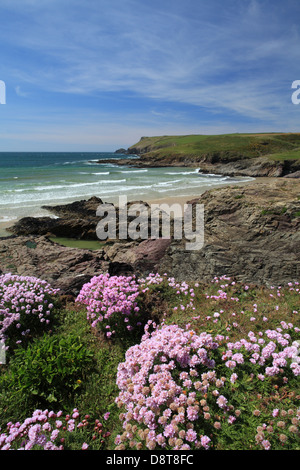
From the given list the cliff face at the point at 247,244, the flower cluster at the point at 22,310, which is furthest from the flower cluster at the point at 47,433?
the cliff face at the point at 247,244

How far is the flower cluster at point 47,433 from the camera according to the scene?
3.35 meters

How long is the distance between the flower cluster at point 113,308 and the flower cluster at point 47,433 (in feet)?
6.16

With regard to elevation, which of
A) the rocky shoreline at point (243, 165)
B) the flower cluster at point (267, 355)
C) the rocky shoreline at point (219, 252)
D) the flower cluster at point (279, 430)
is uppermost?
the rocky shoreline at point (243, 165)

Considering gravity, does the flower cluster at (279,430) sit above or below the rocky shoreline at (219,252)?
below

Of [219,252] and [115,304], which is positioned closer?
[115,304]

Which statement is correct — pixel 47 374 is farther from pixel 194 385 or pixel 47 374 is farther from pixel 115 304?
pixel 194 385

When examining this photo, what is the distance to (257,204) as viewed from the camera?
401 inches

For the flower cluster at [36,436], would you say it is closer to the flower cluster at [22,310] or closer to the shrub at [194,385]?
the shrub at [194,385]

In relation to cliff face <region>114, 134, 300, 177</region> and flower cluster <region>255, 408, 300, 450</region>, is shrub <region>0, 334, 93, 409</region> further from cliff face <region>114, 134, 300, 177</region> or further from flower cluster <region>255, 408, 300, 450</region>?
cliff face <region>114, 134, 300, 177</region>

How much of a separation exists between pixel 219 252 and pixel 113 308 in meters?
4.25

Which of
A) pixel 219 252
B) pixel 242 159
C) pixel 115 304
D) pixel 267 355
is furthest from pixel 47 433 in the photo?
pixel 242 159

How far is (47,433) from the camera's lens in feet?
12.0

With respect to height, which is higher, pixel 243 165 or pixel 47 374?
pixel 243 165

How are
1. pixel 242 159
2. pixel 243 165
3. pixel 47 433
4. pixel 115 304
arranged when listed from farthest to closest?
pixel 242 159
pixel 243 165
pixel 115 304
pixel 47 433
